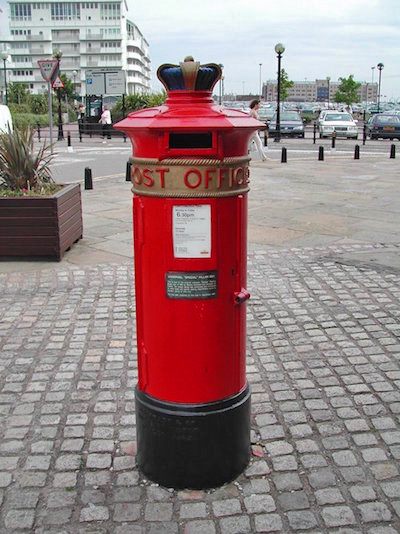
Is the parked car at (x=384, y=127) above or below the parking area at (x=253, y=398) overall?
above

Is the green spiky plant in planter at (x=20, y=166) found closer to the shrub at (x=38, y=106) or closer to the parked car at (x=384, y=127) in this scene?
the parked car at (x=384, y=127)

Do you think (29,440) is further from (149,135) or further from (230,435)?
(149,135)

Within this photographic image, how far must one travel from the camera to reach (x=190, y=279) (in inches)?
111

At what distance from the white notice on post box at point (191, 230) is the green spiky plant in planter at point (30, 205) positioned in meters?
4.36

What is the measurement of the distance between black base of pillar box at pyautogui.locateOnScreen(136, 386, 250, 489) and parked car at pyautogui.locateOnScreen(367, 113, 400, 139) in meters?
32.3

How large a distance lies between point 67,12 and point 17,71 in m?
15.6

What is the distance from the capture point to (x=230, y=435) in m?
3.08

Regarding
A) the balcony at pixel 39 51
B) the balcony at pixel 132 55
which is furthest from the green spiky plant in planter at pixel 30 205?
the balcony at pixel 132 55

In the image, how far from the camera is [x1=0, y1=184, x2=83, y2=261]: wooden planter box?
688 cm

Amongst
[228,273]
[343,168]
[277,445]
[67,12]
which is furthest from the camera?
[67,12]

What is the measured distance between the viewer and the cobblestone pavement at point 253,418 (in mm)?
2861

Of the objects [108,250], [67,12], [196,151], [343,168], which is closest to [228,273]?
[196,151]

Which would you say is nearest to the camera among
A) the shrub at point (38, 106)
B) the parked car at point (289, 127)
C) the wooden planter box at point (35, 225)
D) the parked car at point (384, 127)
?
the wooden planter box at point (35, 225)

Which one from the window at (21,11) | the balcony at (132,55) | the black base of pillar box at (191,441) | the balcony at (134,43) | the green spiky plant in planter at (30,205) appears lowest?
the black base of pillar box at (191,441)
